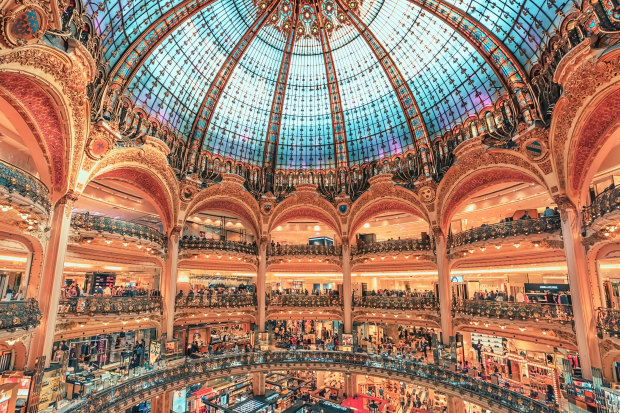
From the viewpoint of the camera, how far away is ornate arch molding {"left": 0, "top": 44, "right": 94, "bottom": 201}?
→ 549 inches

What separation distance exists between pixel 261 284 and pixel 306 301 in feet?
15.4

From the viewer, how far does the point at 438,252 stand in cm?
2848

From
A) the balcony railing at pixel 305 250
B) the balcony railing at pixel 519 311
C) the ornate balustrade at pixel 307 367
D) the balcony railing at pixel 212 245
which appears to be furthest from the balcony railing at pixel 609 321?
the balcony railing at pixel 212 245

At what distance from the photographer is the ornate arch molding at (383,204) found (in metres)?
30.3

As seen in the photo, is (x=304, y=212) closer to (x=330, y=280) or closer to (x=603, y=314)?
(x=330, y=280)

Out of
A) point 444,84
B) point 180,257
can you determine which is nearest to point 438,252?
point 444,84

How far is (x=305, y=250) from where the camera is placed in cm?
3366

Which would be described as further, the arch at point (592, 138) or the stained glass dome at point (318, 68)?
the stained glass dome at point (318, 68)

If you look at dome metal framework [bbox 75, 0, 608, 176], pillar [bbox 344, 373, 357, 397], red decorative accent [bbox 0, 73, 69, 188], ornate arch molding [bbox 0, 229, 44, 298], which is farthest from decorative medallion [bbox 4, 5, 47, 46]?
pillar [bbox 344, 373, 357, 397]

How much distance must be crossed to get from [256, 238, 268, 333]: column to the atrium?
8.7 inches

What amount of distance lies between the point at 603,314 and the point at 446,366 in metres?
10.3

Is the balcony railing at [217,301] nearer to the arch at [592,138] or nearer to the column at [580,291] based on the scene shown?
the column at [580,291]

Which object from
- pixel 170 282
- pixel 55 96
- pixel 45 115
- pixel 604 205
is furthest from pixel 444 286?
pixel 45 115

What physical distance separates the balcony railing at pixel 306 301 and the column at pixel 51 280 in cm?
1795
